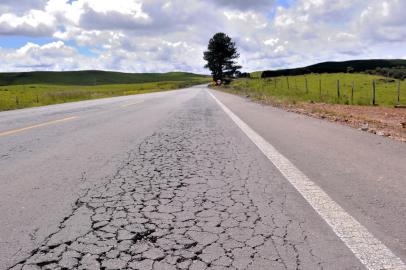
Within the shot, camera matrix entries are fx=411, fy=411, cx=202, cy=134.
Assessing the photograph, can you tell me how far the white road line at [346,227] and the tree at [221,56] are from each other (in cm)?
8578

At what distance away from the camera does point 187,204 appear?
3789 mm

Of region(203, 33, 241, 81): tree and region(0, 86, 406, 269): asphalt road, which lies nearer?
region(0, 86, 406, 269): asphalt road

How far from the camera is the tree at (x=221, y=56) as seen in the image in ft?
291

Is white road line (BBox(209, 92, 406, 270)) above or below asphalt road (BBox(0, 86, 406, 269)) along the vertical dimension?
below

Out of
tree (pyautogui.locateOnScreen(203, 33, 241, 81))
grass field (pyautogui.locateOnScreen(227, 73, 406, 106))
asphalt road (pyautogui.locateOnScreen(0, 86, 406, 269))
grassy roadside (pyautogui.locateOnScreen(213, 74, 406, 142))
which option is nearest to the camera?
asphalt road (pyautogui.locateOnScreen(0, 86, 406, 269))

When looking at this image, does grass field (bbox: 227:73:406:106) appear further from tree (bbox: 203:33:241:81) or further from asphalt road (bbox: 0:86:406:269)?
tree (bbox: 203:33:241:81)

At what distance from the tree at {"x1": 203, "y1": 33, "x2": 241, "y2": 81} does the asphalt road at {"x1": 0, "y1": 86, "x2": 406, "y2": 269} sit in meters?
83.8

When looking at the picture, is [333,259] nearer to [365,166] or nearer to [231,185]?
[231,185]

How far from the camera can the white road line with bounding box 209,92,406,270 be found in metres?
2.57

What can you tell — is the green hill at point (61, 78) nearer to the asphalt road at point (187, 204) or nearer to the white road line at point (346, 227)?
the asphalt road at point (187, 204)

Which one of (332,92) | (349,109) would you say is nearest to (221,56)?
Answer: (332,92)

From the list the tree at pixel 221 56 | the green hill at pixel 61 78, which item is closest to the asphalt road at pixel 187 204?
the tree at pixel 221 56

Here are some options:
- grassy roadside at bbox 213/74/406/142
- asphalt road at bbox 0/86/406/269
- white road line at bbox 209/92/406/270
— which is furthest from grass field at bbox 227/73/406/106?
white road line at bbox 209/92/406/270

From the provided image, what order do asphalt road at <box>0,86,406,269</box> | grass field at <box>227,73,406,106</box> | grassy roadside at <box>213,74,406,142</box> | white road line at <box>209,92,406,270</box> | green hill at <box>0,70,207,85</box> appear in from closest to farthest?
white road line at <box>209,92,406,270</box> → asphalt road at <box>0,86,406,269</box> → grassy roadside at <box>213,74,406,142</box> → grass field at <box>227,73,406,106</box> → green hill at <box>0,70,207,85</box>
